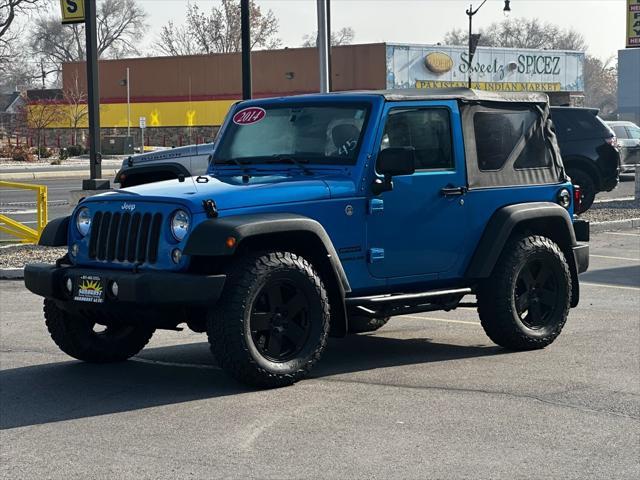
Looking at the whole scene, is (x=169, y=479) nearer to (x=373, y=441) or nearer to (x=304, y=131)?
(x=373, y=441)

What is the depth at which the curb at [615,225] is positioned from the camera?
63.7 feet

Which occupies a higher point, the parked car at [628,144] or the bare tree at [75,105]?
the bare tree at [75,105]

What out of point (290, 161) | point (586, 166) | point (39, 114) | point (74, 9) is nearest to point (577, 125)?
point (586, 166)

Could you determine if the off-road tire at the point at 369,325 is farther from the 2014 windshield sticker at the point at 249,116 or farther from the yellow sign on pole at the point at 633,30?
the yellow sign on pole at the point at 633,30

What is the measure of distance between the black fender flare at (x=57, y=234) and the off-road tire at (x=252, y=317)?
1.53 m

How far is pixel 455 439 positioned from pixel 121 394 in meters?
2.38

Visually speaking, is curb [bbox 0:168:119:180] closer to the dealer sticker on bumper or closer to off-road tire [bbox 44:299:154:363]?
off-road tire [bbox 44:299:154:363]

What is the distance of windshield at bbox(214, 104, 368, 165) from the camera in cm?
830

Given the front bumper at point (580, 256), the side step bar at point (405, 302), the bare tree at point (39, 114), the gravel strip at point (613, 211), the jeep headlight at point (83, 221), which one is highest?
the bare tree at point (39, 114)

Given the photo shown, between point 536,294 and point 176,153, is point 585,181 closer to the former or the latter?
point 176,153

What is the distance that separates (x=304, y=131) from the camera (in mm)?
8531

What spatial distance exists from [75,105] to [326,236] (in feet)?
198

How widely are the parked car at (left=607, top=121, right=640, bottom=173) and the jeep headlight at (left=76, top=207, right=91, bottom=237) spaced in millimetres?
25121

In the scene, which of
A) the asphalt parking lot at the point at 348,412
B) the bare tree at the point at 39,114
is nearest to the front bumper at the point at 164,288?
the asphalt parking lot at the point at 348,412
